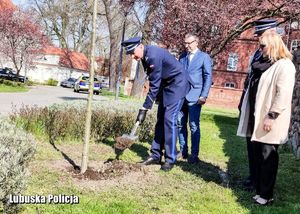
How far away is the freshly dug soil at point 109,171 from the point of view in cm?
473

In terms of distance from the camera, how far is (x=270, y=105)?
4.13 meters

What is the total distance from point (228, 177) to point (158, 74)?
170cm

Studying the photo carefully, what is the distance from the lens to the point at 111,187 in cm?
441

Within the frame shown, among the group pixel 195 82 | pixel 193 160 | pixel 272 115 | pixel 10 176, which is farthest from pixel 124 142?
pixel 10 176

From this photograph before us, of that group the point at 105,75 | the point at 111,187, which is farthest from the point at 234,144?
the point at 105,75

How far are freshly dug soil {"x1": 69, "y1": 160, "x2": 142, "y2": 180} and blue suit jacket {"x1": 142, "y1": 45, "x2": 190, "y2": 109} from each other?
0.84m

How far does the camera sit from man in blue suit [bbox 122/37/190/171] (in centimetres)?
514

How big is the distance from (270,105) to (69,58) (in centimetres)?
5929

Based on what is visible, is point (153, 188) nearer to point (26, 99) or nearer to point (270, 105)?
point (270, 105)

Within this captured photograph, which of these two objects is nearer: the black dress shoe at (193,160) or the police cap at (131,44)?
the police cap at (131,44)

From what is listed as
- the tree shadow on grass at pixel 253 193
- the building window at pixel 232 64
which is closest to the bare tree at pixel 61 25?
the building window at pixel 232 64

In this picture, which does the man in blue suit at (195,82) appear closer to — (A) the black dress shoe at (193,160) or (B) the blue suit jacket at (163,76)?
(A) the black dress shoe at (193,160)

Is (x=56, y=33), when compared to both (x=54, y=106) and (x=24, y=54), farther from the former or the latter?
(x=54, y=106)

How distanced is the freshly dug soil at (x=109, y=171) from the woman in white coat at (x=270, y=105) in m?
1.64
